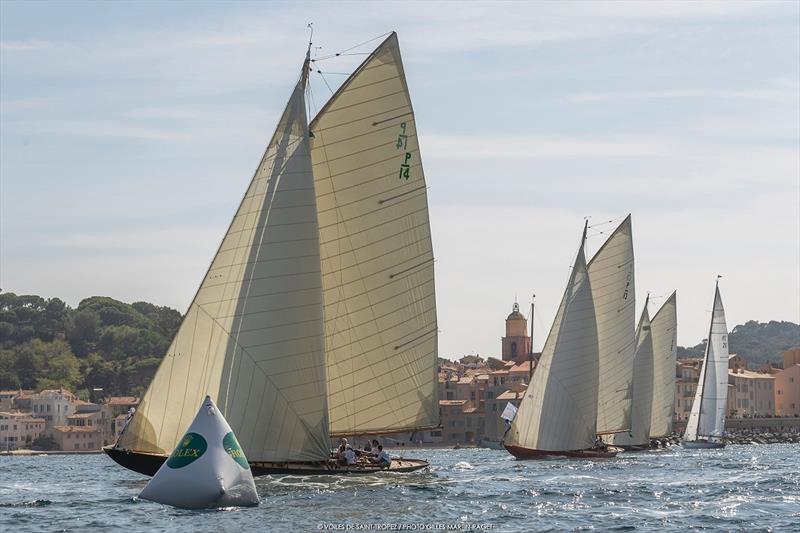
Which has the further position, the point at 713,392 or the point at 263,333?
the point at 713,392

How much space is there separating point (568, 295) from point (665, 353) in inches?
1527

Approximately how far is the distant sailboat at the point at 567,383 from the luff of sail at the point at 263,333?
3520 centimetres

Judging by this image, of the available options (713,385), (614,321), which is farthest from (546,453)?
(713,385)

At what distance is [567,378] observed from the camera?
84562 mm

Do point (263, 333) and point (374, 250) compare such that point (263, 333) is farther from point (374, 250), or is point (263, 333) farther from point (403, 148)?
point (403, 148)

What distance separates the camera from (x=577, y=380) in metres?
84.9

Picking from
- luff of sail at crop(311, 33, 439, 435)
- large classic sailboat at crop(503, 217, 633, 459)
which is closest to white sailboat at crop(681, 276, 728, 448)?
large classic sailboat at crop(503, 217, 633, 459)

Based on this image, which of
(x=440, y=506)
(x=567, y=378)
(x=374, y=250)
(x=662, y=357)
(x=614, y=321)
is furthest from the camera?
(x=662, y=357)

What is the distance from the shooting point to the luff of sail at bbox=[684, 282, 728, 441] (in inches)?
5167

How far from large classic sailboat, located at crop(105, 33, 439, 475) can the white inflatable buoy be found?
6.98m

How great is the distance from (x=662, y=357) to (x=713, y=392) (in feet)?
56.7

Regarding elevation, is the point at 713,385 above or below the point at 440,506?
above

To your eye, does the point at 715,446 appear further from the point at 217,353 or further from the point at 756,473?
the point at 217,353

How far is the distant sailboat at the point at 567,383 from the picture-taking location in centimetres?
8462
